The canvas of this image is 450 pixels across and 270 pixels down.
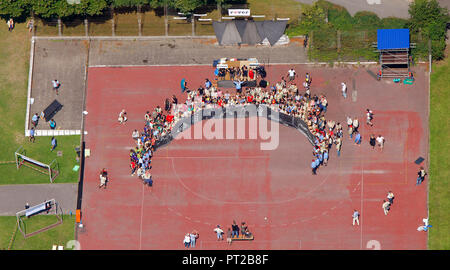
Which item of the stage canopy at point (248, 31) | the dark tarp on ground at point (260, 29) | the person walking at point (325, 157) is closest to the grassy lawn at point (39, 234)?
the stage canopy at point (248, 31)

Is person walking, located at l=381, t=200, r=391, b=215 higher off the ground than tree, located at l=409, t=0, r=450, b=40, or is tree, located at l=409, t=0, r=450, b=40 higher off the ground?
tree, located at l=409, t=0, r=450, b=40

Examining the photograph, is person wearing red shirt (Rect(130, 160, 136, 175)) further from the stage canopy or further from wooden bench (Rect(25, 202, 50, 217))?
the stage canopy

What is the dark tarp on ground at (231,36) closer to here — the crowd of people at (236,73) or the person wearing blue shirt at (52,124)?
the crowd of people at (236,73)

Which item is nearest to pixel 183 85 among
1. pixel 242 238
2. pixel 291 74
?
pixel 291 74

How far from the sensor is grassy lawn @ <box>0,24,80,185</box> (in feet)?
422

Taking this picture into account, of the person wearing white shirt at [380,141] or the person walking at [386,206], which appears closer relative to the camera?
the person walking at [386,206]

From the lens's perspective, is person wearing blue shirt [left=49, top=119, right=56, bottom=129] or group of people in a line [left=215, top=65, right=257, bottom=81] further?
group of people in a line [left=215, top=65, right=257, bottom=81]

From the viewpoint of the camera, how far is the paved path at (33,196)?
5032 inches

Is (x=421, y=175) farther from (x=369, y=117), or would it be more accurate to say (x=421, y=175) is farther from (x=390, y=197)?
(x=369, y=117)

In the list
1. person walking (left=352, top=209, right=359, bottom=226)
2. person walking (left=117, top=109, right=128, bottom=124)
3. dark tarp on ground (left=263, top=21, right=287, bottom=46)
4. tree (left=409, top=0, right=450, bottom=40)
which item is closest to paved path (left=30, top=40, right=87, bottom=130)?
person walking (left=117, top=109, right=128, bottom=124)

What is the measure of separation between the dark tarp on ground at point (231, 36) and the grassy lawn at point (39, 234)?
31786mm

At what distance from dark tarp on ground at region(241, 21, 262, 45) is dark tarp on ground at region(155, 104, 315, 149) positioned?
9.36 meters
